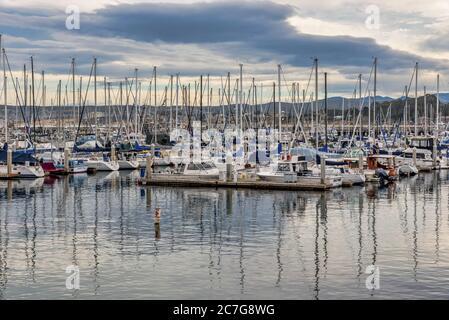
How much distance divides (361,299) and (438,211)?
84.1ft

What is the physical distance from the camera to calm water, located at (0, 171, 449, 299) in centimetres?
2692

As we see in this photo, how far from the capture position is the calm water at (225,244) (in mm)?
26922

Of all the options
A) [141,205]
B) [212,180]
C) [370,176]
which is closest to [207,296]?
[141,205]

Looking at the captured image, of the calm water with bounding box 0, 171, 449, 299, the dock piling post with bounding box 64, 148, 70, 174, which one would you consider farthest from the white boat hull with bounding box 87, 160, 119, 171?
the calm water with bounding box 0, 171, 449, 299

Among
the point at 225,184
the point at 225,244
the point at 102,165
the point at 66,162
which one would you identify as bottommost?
the point at 225,244

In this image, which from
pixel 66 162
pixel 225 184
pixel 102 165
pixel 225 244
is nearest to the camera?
pixel 225 244

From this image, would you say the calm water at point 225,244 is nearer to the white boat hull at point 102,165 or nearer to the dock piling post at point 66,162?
the dock piling post at point 66,162

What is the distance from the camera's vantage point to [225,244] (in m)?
35.4

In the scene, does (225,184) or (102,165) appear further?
(102,165)

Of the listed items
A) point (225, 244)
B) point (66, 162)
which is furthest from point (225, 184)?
point (225, 244)

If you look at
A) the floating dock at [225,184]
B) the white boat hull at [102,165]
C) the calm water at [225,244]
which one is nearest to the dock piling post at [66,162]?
the white boat hull at [102,165]

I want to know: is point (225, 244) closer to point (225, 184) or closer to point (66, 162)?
point (225, 184)

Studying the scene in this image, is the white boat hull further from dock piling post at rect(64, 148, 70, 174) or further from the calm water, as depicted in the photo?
the calm water

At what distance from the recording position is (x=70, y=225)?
138 ft
